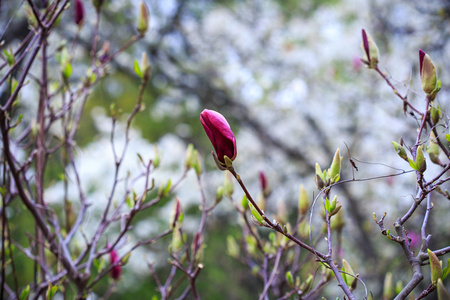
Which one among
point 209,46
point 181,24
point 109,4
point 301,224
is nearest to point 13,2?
point 109,4

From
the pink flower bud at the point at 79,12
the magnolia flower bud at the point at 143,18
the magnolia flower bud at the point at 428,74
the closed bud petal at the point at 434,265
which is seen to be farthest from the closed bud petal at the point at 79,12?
the closed bud petal at the point at 434,265

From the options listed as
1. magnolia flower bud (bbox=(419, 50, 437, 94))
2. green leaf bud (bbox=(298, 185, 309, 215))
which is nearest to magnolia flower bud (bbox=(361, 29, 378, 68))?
magnolia flower bud (bbox=(419, 50, 437, 94))

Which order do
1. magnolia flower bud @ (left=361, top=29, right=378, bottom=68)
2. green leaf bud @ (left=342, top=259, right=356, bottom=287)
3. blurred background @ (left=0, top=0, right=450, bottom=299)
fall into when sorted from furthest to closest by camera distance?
blurred background @ (left=0, top=0, right=450, bottom=299) < magnolia flower bud @ (left=361, top=29, right=378, bottom=68) < green leaf bud @ (left=342, top=259, right=356, bottom=287)

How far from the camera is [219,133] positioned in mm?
471

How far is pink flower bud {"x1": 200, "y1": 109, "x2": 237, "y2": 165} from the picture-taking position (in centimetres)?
47

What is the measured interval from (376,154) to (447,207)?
82 centimetres

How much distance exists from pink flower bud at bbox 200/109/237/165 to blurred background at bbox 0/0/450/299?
2358mm

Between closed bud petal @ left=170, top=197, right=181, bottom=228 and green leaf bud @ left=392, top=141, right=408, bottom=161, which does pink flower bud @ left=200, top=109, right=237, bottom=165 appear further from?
closed bud petal @ left=170, top=197, right=181, bottom=228

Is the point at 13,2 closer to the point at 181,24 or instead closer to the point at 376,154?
the point at 181,24

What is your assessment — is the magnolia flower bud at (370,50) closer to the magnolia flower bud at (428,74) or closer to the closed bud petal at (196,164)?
the magnolia flower bud at (428,74)

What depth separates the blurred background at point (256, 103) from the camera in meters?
3.02

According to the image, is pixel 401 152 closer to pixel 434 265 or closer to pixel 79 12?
pixel 434 265

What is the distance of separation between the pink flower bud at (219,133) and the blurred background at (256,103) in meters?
2.36

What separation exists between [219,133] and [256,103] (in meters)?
3.26
